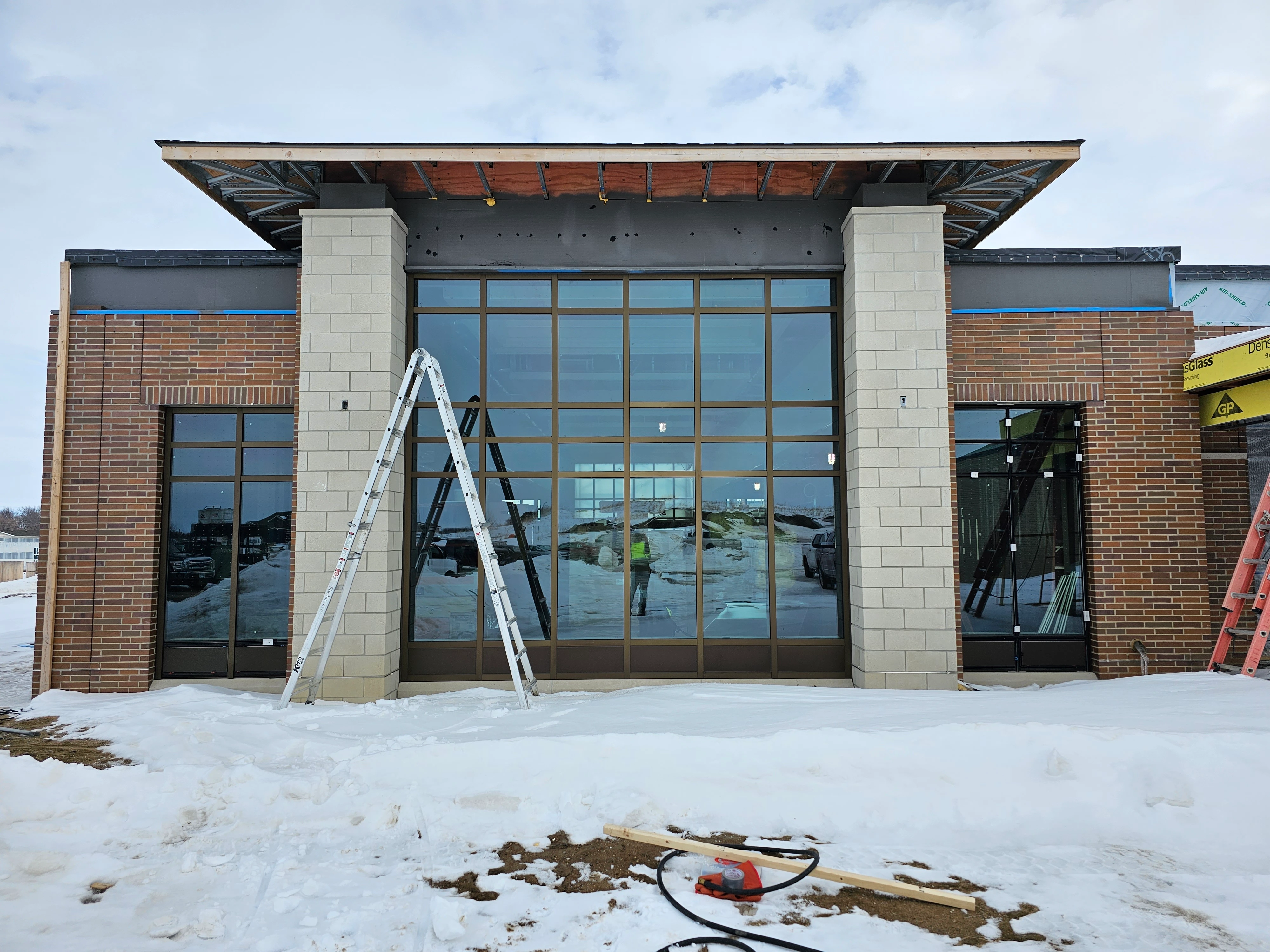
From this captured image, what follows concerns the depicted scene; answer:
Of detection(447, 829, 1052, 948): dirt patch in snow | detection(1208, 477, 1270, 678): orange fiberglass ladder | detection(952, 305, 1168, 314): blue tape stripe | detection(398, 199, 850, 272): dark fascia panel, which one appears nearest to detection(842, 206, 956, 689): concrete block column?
detection(398, 199, 850, 272): dark fascia panel

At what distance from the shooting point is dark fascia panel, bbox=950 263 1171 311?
26.6 feet

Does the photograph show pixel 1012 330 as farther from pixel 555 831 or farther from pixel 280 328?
pixel 280 328

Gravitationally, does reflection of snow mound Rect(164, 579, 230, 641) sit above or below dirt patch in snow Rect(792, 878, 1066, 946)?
above

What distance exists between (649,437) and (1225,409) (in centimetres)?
606

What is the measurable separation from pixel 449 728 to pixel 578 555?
7.95ft

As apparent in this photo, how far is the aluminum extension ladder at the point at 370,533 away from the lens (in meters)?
6.46

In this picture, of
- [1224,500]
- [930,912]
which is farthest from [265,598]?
[1224,500]

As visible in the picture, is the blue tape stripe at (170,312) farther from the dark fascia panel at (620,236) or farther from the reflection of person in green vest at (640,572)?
the reflection of person in green vest at (640,572)

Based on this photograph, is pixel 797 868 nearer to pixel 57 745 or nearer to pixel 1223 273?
pixel 57 745

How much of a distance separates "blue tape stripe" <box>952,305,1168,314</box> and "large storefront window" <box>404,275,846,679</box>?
1.64 metres

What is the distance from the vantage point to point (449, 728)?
5.73 meters

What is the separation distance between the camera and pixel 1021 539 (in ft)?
26.8

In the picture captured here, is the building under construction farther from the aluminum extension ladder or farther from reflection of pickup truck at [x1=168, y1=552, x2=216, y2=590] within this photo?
the aluminum extension ladder

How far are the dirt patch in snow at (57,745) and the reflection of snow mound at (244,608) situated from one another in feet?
5.50
